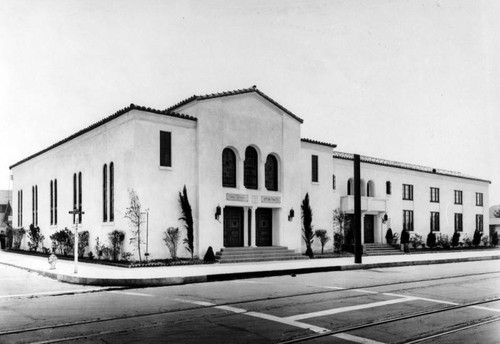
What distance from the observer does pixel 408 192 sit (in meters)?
42.1

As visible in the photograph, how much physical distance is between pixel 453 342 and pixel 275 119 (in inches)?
882

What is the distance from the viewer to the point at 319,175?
32906mm

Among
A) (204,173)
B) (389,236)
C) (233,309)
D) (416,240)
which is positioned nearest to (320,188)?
(389,236)

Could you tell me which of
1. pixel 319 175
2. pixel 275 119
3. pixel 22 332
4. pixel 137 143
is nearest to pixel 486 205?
pixel 319 175

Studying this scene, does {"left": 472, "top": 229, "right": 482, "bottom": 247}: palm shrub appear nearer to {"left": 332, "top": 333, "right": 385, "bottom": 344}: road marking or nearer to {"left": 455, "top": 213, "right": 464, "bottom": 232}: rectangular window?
{"left": 455, "top": 213, "right": 464, "bottom": 232}: rectangular window

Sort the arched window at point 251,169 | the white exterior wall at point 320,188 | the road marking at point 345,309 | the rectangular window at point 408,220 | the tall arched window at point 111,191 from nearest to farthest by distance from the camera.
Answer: the road marking at point 345,309
the tall arched window at point 111,191
the arched window at point 251,169
the white exterior wall at point 320,188
the rectangular window at point 408,220

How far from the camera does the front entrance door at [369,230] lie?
38.0m

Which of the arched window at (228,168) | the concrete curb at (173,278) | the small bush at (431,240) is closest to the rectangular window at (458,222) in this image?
the small bush at (431,240)

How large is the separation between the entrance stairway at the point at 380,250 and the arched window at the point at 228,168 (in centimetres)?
1210

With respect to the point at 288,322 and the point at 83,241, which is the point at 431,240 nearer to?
the point at 83,241

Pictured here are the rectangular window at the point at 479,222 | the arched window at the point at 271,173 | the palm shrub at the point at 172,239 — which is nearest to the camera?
the palm shrub at the point at 172,239

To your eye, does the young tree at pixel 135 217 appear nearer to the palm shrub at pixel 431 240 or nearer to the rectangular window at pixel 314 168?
the rectangular window at pixel 314 168

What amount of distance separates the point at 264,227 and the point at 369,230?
41.5 ft

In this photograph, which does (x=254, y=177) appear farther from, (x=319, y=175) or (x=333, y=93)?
(x=333, y=93)
